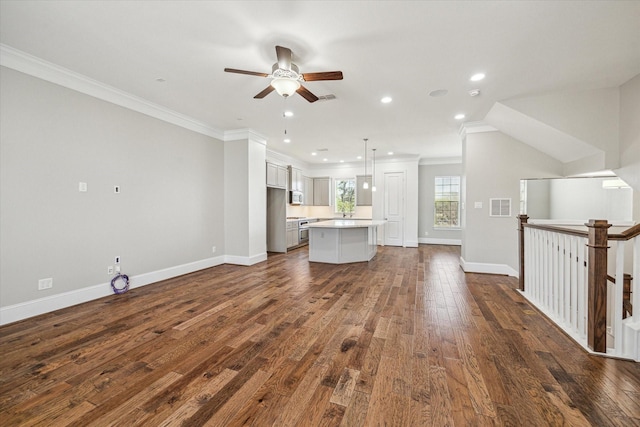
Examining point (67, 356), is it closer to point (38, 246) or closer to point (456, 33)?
point (38, 246)

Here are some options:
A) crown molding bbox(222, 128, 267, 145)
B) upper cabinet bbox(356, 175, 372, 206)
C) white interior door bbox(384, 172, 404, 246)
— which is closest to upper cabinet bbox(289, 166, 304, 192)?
upper cabinet bbox(356, 175, 372, 206)

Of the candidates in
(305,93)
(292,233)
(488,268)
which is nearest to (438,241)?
(488,268)

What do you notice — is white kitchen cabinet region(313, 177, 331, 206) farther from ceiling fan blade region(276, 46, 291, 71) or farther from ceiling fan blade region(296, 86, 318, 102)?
ceiling fan blade region(276, 46, 291, 71)

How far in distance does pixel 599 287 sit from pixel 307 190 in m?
7.95

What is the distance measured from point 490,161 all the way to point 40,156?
688cm

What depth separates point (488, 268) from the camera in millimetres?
5027

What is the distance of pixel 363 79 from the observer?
338cm

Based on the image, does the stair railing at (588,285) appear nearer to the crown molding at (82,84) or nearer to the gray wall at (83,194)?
the gray wall at (83,194)

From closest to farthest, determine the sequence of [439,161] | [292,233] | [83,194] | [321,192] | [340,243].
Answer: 1. [83,194]
2. [340,243]
3. [292,233]
4. [439,161]
5. [321,192]

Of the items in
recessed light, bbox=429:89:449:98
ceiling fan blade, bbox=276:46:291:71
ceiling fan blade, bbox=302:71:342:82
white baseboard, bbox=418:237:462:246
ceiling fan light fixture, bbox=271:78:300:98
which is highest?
recessed light, bbox=429:89:449:98

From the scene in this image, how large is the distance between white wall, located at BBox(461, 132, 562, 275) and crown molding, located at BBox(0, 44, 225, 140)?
5.58 metres

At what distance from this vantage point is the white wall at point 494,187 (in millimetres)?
4777

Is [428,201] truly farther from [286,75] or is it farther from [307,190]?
[286,75]

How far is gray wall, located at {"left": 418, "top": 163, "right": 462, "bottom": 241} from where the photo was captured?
28.9 feet
